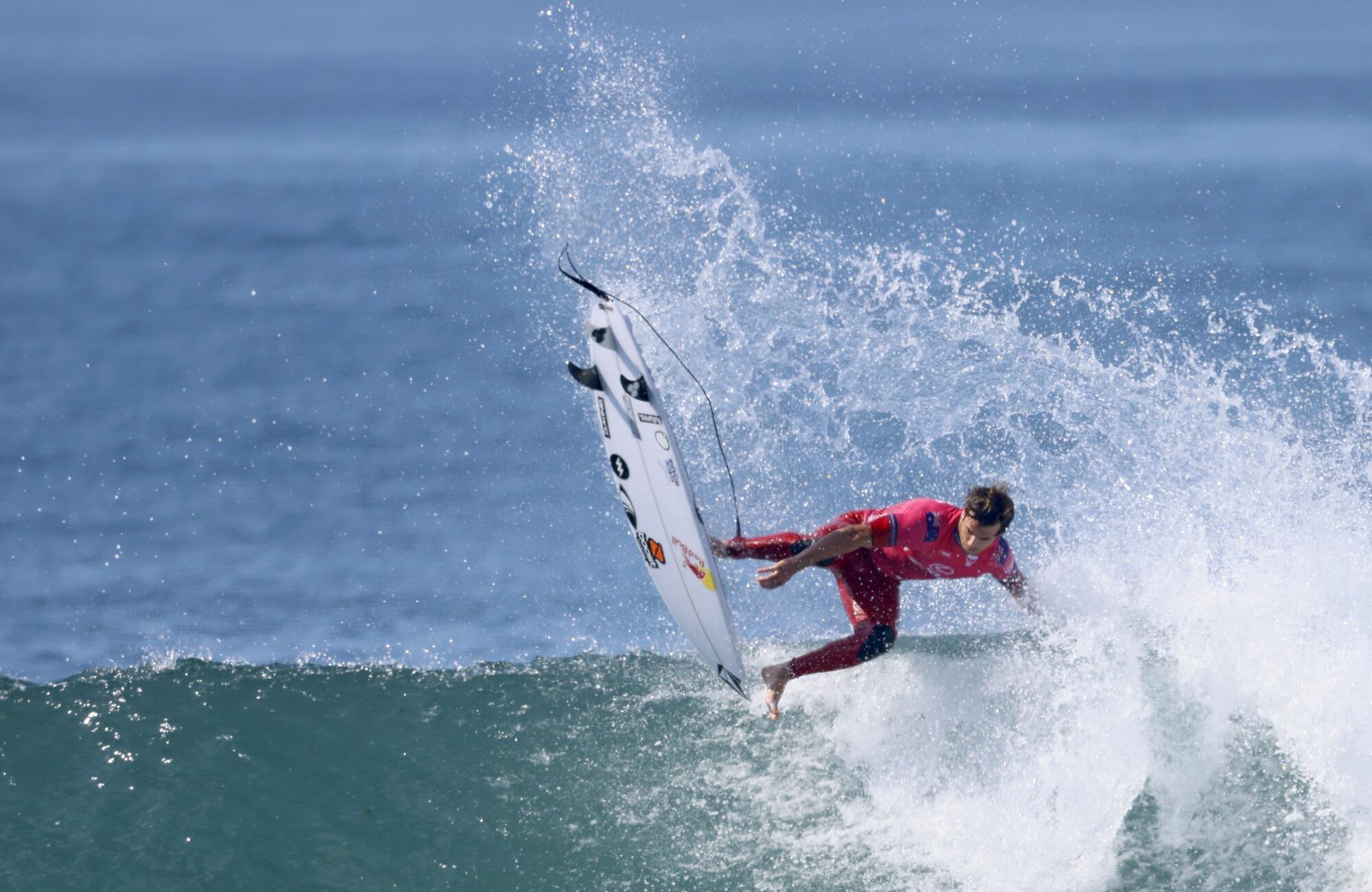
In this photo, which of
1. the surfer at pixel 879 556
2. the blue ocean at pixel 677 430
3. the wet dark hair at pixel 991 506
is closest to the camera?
the wet dark hair at pixel 991 506

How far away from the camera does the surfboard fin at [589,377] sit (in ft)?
18.6

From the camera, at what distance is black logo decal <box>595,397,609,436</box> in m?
5.90

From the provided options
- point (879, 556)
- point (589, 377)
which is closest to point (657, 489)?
point (589, 377)

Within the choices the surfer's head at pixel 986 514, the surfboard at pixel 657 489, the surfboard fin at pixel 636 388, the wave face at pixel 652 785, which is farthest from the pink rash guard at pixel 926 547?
the surfboard fin at pixel 636 388

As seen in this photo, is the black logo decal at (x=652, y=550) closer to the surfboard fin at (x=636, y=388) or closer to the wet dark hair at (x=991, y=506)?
the surfboard fin at (x=636, y=388)

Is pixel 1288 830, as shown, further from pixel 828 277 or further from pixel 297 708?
pixel 828 277

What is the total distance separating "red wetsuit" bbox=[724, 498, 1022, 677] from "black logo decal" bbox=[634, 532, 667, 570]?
29 cm

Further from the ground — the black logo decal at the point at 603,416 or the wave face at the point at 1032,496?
the black logo decal at the point at 603,416

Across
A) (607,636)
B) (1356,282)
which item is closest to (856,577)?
(607,636)

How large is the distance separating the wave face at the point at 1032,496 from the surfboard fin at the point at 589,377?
1782mm

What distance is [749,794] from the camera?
6.02 m

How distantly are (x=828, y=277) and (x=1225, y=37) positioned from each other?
323 inches

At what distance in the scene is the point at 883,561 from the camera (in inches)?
244

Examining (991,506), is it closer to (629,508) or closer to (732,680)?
(732,680)
